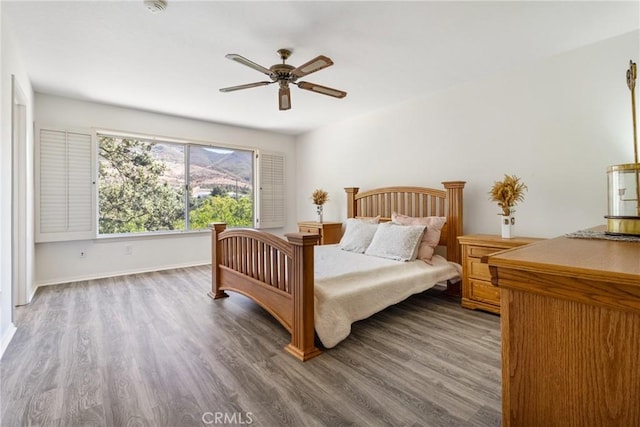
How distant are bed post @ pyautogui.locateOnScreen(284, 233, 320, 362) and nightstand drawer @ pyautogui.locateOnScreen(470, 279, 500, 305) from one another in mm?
1824

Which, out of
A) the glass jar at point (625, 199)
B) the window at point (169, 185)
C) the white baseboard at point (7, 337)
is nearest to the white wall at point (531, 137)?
the glass jar at point (625, 199)

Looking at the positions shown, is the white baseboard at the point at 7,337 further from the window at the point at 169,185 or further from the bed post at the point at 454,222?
the bed post at the point at 454,222

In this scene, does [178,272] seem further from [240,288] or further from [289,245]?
[289,245]

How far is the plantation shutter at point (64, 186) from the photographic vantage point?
12.8ft

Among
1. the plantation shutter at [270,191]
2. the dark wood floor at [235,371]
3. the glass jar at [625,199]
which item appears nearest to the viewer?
the glass jar at [625,199]

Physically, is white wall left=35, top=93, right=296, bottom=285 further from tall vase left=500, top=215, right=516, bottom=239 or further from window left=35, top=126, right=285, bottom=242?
tall vase left=500, top=215, right=516, bottom=239

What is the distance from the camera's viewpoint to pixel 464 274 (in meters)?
3.17

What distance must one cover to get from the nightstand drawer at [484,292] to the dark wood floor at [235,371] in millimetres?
158

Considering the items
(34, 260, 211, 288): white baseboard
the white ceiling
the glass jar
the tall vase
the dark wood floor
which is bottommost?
the dark wood floor

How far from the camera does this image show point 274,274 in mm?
2596

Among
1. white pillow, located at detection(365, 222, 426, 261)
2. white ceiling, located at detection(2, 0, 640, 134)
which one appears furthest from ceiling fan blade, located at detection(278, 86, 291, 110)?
white pillow, located at detection(365, 222, 426, 261)

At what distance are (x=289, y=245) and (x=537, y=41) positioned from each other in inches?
111

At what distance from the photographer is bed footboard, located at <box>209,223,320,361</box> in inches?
85.8

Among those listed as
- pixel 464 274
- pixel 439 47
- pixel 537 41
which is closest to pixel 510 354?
pixel 464 274
